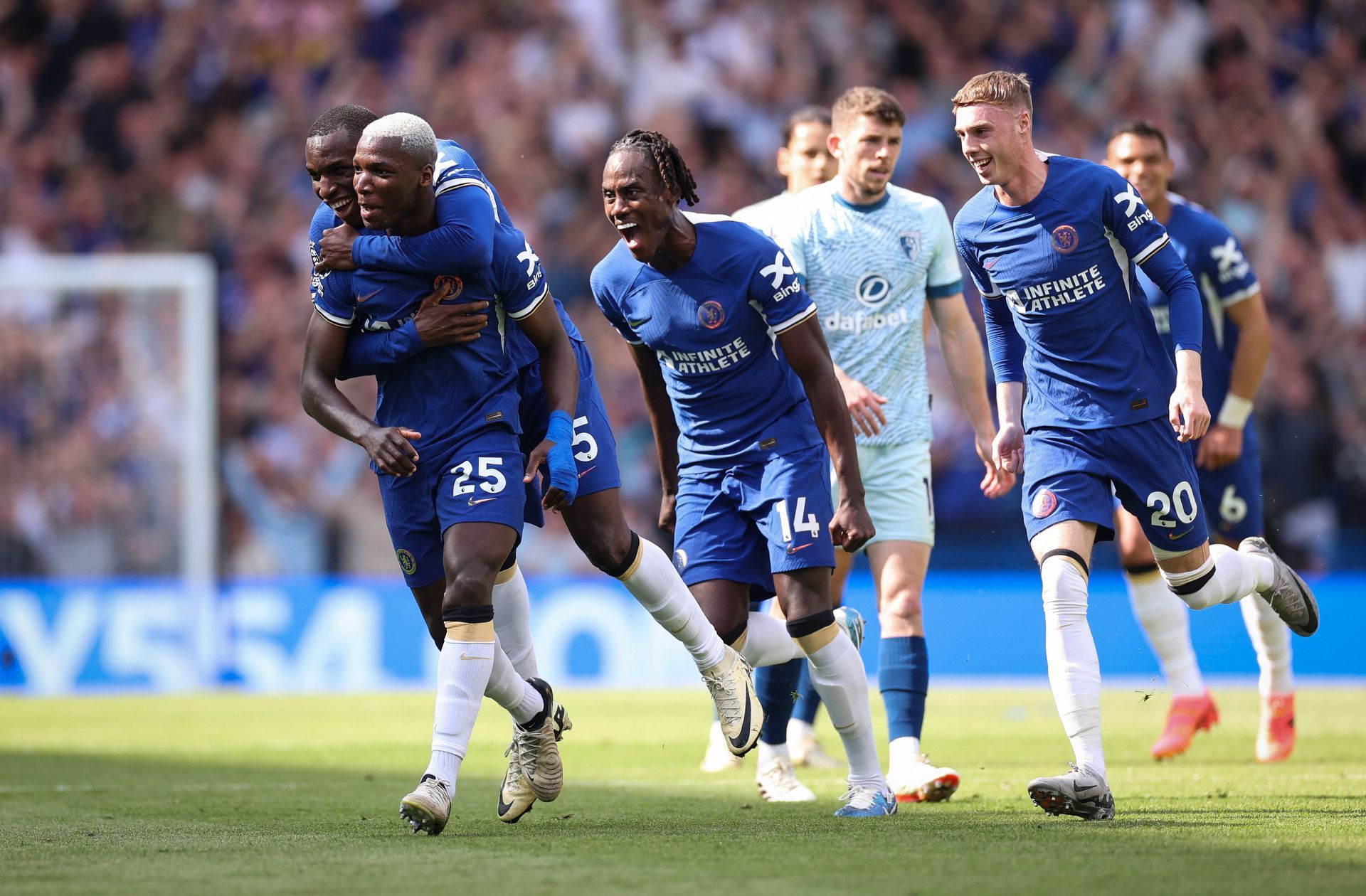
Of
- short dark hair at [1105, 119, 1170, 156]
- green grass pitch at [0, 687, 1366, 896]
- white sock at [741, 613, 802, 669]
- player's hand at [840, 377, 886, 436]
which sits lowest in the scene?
green grass pitch at [0, 687, 1366, 896]

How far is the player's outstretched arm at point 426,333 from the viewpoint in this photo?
5.53m

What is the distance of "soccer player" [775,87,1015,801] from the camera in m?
7.05

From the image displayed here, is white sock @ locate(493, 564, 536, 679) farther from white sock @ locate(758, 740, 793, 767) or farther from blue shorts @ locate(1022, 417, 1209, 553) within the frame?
blue shorts @ locate(1022, 417, 1209, 553)

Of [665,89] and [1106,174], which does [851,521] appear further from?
[665,89]

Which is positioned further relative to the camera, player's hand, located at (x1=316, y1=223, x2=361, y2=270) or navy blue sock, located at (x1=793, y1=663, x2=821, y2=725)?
navy blue sock, located at (x1=793, y1=663, x2=821, y2=725)

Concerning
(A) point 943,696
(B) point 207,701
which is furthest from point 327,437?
(A) point 943,696

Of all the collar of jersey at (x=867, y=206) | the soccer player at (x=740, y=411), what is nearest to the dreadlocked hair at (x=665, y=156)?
the soccer player at (x=740, y=411)

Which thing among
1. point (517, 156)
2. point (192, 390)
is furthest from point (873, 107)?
point (517, 156)

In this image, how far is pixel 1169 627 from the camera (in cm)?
830

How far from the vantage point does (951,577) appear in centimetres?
1342

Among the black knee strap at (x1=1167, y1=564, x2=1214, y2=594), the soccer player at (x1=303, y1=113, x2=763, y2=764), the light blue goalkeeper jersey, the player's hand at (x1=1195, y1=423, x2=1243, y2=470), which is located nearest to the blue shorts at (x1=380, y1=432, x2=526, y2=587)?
the soccer player at (x1=303, y1=113, x2=763, y2=764)

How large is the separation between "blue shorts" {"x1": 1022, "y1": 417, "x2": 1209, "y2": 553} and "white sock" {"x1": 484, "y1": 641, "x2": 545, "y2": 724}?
1842 millimetres

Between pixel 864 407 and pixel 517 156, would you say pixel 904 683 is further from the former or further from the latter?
pixel 517 156

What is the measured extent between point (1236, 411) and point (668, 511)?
3.05 meters
